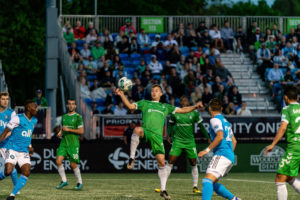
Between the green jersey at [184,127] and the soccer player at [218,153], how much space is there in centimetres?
483

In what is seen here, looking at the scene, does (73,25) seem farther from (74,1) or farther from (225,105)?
(74,1)

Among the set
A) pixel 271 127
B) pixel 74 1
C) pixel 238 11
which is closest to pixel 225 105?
pixel 271 127

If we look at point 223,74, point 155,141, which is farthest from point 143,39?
point 155,141

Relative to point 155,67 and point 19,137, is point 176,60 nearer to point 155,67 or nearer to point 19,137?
point 155,67

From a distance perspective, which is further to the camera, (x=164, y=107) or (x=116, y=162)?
(x=116, y=162)

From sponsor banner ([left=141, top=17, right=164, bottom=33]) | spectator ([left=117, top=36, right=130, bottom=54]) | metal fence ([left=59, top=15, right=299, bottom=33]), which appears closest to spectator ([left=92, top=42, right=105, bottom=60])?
spectator ([left=117, top=36, right=130, bottom=54])

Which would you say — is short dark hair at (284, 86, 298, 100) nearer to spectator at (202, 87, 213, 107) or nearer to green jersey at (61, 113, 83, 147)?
green jersey at (61, 113, 83, 147)

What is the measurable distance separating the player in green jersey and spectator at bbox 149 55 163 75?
1707cm

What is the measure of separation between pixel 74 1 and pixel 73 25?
1381 cm

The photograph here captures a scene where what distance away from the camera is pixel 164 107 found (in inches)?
557

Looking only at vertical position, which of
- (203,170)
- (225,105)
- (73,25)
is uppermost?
(73,25)

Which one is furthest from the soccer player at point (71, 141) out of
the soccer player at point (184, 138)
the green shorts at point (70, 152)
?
the soccer player at point (184, 138)

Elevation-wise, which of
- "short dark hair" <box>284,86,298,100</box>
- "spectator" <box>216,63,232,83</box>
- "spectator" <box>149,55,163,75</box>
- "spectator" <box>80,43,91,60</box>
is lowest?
"spectator" <box>216,63,232,83</box>

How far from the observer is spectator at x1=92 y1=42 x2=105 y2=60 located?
2945 centimetres
